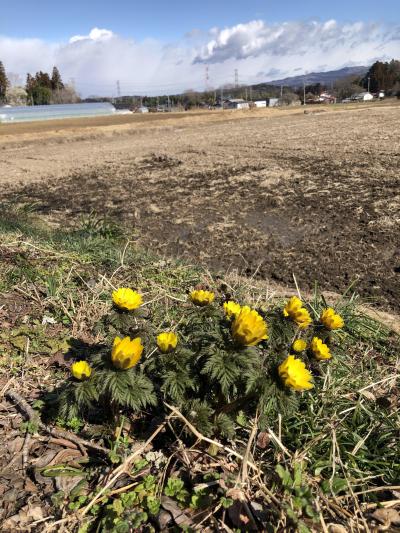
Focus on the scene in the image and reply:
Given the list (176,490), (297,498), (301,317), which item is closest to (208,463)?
(176,490)

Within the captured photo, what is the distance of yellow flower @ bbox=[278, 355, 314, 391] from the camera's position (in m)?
1.41

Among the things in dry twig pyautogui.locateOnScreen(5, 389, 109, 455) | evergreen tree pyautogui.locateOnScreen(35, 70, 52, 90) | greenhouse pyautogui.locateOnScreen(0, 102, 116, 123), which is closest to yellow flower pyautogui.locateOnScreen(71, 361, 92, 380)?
dry twig pyautogui.locateOnScreen(5, 389, 109, 455)

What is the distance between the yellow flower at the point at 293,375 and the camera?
1.41m

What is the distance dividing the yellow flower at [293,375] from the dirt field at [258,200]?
3105mm

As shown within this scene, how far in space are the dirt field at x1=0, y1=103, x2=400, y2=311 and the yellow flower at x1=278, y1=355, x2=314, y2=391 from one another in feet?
10.2

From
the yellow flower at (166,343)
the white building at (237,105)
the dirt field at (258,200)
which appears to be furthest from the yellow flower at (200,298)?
the white building at (237,105)

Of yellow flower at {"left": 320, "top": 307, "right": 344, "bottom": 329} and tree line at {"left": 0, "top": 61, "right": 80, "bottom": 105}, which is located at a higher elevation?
tree line at {"left": 0, "top": 61, "right": 80, "bottom": 105}

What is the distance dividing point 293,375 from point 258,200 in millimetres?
6991

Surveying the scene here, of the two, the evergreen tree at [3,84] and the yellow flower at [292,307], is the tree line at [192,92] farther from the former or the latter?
the yellow flower at [292,307]

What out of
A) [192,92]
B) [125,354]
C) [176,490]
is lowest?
[176,490]

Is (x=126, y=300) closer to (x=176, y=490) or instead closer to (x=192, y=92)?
(x=176, y=490)

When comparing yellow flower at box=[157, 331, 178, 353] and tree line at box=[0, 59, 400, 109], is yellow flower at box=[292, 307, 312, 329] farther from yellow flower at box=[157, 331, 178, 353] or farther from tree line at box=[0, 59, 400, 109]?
tree line at box=[0, 59, 400, 109]

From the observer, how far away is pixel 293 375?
4.66ft

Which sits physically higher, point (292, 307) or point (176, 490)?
point (292, 307)
